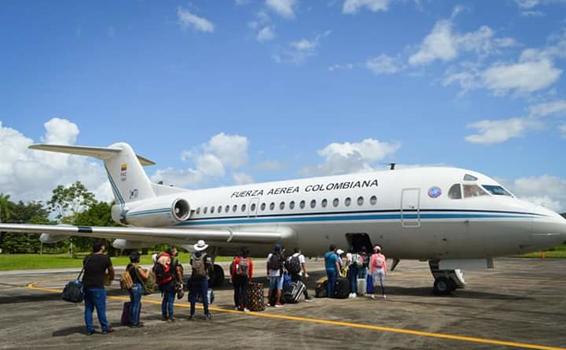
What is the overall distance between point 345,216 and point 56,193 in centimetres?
7973

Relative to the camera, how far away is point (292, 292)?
14008 millimetres

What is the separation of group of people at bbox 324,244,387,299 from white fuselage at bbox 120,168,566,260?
899 millimetres

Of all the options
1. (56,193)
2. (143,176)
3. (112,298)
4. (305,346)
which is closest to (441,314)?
(305,346)

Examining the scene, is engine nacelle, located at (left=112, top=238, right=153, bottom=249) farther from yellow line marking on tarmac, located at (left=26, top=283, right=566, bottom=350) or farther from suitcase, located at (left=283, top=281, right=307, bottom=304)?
suitcase, located at (left=283, top=281, right=307, bottom=304)

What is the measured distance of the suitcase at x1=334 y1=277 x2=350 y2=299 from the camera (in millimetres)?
15109

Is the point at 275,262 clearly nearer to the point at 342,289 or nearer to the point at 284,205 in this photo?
the point at 342,289

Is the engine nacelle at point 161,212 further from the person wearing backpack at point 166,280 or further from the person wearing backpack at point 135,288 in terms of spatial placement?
the person wearing backpack at point 135,288

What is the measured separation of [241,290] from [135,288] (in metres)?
3.05

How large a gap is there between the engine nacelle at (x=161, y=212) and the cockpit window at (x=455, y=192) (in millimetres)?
12388

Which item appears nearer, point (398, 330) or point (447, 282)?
point (398, 330)

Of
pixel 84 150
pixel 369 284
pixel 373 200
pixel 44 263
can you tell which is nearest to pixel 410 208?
pixel 373 200

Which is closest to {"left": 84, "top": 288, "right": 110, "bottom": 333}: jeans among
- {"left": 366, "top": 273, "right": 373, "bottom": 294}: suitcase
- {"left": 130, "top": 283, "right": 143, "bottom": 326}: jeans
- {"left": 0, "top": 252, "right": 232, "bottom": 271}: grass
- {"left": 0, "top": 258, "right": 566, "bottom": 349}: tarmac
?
{"left": 0, "top": 258, "right": 566, "bottom": 349}: tarmac

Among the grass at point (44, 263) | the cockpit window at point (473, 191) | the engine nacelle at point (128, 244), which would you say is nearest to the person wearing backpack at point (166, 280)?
the cockpit window at point (473, 191)

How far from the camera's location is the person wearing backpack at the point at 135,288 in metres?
10.3
